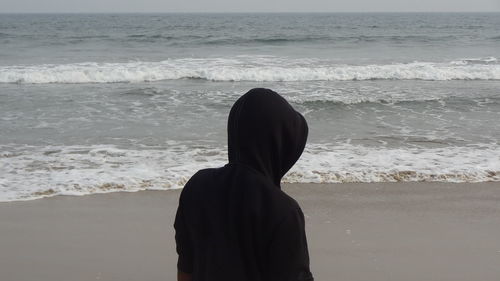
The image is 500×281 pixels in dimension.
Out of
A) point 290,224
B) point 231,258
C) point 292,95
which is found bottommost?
point 292,95

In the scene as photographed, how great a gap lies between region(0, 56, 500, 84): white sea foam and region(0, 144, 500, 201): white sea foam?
9043mm

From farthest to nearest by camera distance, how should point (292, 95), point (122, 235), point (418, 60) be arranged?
point (418, 60) < point (292, 95) < point (122, 235)

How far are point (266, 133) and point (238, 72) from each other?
16082 mm

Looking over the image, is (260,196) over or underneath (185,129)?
over

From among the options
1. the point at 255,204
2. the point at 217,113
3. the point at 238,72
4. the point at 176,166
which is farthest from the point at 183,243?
the point at 238,72

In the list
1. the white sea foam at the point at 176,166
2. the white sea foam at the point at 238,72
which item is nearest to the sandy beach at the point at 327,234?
the white sea foam at the point at 176,166

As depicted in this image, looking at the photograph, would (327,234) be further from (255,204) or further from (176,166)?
(255,204)

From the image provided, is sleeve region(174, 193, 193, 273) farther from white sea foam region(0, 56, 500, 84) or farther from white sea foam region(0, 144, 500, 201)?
white sea foam region(0, 56, 500, 84)

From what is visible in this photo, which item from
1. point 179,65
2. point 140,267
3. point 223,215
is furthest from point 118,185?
point 179,65

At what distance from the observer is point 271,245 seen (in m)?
1.42

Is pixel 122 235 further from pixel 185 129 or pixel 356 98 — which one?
pixel 356 98

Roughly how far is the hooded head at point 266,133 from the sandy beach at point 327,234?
259 centimetres

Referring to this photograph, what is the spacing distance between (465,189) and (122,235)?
3622 millimetres

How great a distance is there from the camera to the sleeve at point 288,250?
4.62 ft
